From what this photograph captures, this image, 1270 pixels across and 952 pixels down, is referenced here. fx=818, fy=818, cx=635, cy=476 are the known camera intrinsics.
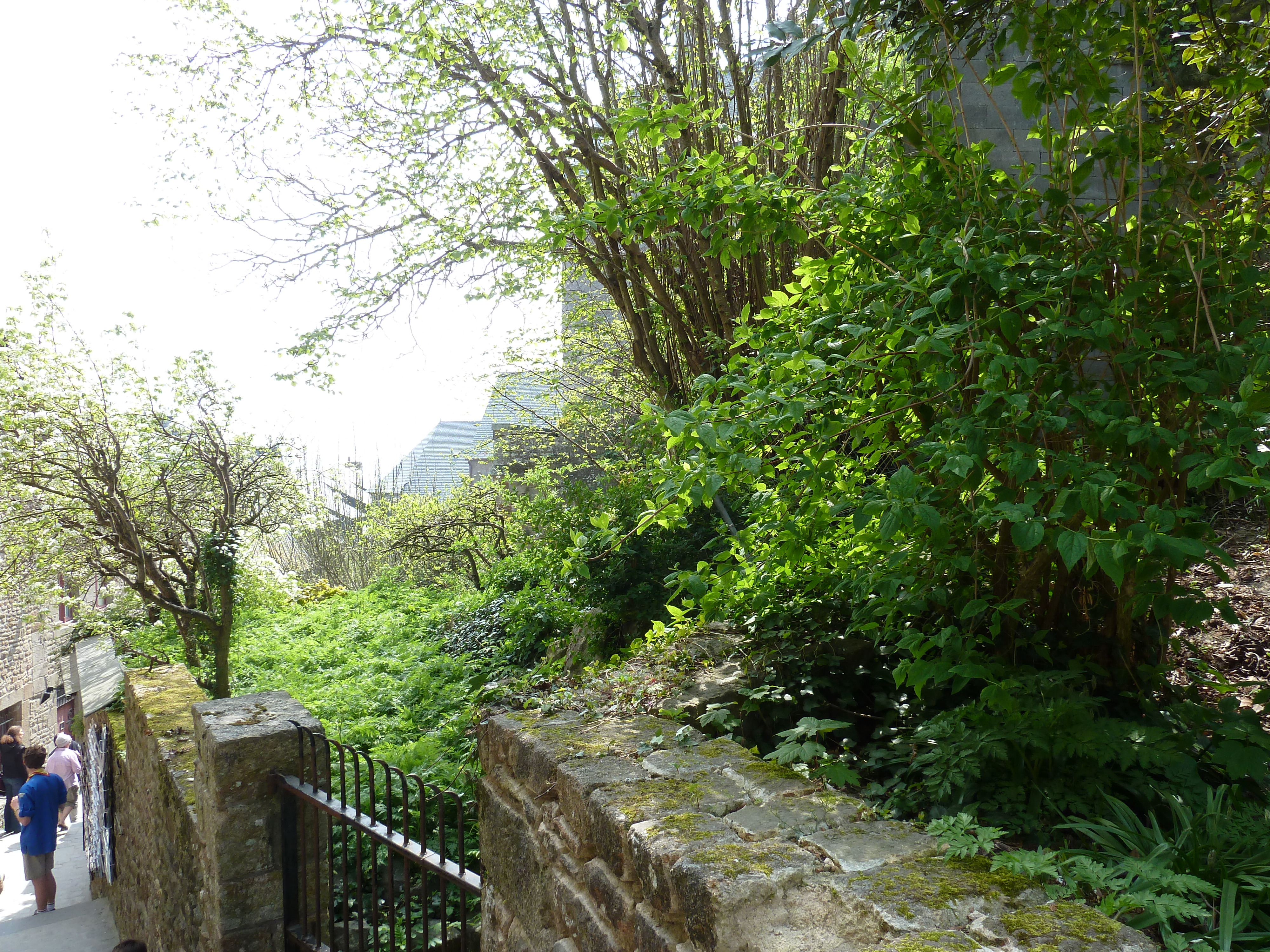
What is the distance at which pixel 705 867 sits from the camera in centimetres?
149

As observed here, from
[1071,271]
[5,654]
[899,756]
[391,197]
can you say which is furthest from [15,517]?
[1071,271]

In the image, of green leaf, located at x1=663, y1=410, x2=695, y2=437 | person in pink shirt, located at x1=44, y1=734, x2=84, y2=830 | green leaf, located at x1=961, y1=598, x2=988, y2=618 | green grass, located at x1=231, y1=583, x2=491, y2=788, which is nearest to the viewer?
green leaf, located at x1=663, y1=410, x2=695, y2=437

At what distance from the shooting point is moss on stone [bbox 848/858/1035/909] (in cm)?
139

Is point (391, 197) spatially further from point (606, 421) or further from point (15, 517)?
point (15, 517)

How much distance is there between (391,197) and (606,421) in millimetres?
4125

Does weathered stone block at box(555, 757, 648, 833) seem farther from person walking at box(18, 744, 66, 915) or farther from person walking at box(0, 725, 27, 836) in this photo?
person walking at box(0, 725, 27, 836)

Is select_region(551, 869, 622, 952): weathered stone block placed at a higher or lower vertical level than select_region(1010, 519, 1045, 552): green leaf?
lower

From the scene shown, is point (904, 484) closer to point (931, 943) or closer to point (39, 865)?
point (931, 943)

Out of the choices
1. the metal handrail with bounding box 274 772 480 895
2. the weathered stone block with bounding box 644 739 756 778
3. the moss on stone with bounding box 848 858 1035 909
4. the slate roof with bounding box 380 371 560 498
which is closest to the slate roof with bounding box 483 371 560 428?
the slate roof with bounding box 380 371 560 498

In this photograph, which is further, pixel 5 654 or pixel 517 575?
pixel 5 654

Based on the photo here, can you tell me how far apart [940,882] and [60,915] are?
9.72 metres

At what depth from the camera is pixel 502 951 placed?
227 cm

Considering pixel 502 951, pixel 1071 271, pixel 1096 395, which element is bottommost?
pixel 502 951

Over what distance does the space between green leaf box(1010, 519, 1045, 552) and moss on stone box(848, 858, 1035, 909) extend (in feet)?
2.12
